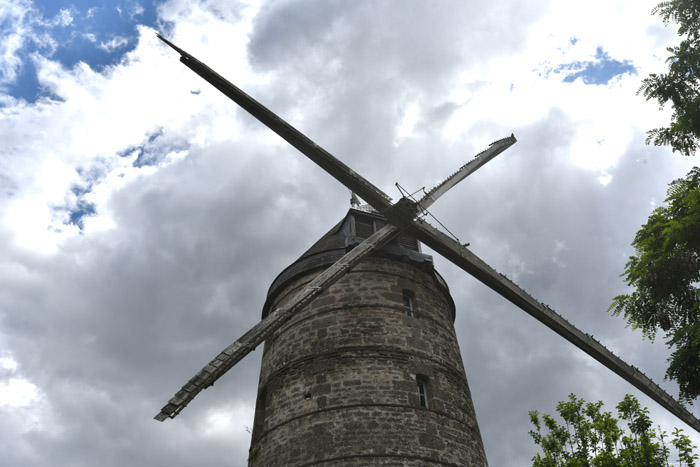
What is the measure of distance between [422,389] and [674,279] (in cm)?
578

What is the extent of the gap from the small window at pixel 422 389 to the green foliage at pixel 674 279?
15.1 ft

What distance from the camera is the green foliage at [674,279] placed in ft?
24.0

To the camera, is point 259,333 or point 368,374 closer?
point 259,333

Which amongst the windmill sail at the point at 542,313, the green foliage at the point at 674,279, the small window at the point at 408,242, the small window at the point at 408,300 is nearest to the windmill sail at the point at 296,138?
the small window at the point at 408,242

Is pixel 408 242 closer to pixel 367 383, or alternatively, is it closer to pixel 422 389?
pixel 422 389

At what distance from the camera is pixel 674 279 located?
7695 mm

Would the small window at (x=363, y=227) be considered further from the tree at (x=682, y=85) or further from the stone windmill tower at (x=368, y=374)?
the tree at (x=682, y=85)

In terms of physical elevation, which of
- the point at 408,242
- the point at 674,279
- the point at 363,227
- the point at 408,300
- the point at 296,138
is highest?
the point at 296,138

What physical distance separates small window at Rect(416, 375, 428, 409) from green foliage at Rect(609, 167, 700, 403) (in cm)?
459

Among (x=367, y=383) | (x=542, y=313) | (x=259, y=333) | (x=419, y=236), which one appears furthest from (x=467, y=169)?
(x=259, y=333)

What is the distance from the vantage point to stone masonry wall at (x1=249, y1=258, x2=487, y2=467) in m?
10.3

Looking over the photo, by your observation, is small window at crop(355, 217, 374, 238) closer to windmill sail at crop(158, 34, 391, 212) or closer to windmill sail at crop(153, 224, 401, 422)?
windmill sail at crop(158, 34, 391, 212)

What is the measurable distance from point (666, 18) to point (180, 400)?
33.9 feet

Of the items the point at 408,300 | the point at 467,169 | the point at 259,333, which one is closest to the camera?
the point at 259,333
